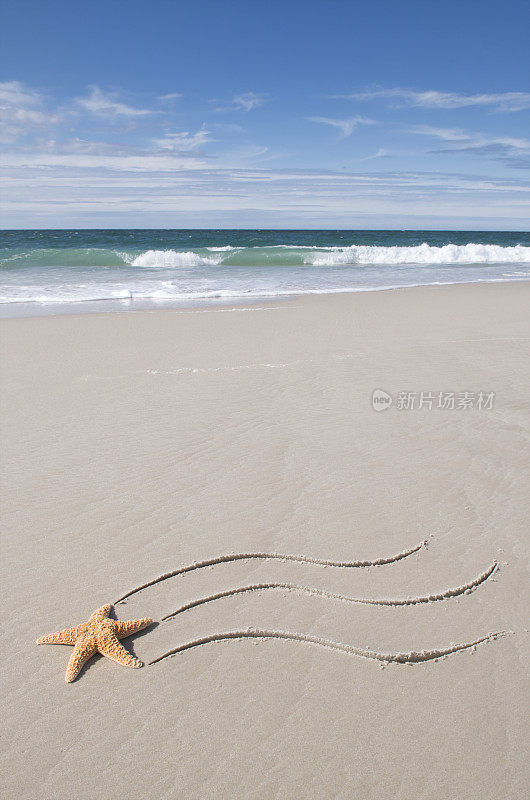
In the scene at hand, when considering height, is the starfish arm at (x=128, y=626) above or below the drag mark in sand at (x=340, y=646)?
above

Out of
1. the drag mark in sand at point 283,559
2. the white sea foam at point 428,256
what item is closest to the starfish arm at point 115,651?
the drag mark in sand at point 283,559

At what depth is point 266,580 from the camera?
3145mm

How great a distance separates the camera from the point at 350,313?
39.1 ft

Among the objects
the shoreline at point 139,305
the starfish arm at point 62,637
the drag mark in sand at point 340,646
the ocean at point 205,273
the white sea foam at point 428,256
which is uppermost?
the white sea foam at point 428,256

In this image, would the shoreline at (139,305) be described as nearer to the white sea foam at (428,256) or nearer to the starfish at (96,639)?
the starfish at (96,639)

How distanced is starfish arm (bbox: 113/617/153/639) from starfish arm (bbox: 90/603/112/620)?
0.11 m

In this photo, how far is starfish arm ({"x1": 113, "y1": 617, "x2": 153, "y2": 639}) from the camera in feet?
8.71

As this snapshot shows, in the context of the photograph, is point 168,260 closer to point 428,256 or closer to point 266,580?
point 428,256

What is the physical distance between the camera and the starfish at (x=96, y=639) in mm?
2535

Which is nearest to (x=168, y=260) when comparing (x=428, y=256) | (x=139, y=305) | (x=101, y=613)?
(x=428, y=256)

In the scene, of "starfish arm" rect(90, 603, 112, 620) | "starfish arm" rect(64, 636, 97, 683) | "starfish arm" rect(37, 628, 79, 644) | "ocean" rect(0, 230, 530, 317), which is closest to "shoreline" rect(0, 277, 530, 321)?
"ocean" rect(0, 230, 530, 317)

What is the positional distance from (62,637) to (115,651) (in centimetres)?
30

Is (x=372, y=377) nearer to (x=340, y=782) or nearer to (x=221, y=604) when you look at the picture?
(x=221, y=604)

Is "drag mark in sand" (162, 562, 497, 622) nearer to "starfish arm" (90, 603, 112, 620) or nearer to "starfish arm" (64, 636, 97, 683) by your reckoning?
"starfish arm" (90, 603, 112, 620)
